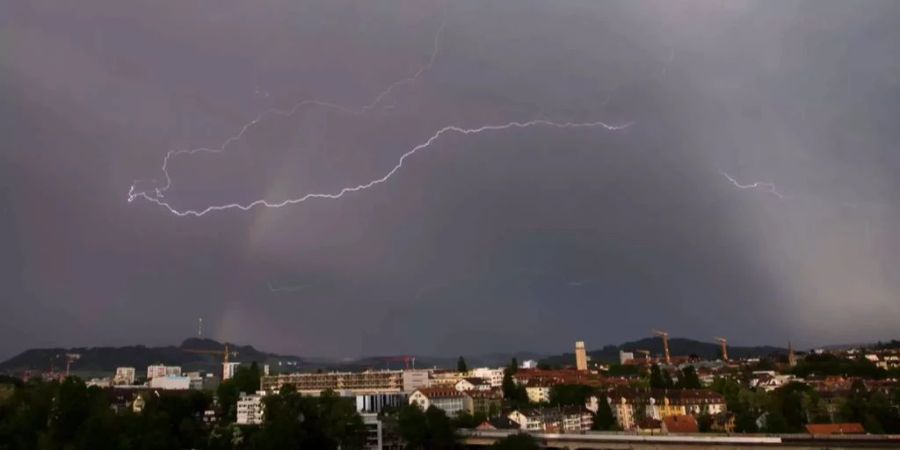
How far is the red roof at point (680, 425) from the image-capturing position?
39000mm

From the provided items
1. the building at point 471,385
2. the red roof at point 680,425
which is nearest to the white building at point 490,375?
the building at point 471,385

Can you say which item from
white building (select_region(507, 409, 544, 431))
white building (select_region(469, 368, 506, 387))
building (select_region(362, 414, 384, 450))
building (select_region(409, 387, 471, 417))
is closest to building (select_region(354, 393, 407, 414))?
building (select_region(409, 387, 471, 417))

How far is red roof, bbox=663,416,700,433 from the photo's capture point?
39000 millimetres

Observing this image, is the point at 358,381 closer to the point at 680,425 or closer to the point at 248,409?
the point at 248,409

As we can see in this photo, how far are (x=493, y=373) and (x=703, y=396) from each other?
45.2 m

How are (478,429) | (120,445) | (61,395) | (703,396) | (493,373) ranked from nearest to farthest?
1. (120,445)
2. (61,395)
3. (478,429)
4. (703,396)
5. (493,373)

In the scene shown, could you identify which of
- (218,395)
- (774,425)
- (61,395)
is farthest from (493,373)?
(61,395)

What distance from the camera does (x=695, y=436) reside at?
33062mm

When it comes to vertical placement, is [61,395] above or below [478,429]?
above

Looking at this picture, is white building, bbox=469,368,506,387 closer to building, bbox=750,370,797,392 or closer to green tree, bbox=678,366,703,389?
green tree, bbox=678,366,703,389

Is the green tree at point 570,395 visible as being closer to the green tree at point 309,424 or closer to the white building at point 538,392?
the white building at point 538,392

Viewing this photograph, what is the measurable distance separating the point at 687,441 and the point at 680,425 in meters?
7.54

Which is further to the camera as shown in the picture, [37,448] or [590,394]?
[590,394]

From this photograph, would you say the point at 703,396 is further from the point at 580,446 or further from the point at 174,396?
the point at 174,396
